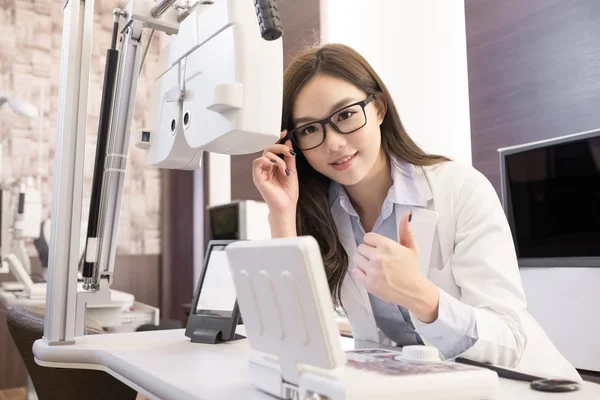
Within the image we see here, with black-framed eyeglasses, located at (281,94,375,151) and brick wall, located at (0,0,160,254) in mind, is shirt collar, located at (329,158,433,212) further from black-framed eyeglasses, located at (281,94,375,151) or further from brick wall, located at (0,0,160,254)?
brick wall, located at (0,0,160,254)

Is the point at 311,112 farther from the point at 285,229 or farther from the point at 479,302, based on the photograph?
the point at 479,302

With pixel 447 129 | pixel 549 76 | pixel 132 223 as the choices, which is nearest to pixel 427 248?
pixel 549 76

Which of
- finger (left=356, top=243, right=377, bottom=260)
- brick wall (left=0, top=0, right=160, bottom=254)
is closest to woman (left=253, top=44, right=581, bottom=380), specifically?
finger (left=356, top=243, right=377, bottom=260)

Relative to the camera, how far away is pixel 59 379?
3.85 ft

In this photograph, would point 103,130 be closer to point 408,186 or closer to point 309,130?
point 309,130

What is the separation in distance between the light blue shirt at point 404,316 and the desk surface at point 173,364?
0.40 ft

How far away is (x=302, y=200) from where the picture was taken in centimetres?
153

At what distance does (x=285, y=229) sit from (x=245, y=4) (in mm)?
618

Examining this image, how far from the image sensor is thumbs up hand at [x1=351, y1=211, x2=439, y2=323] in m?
0.83

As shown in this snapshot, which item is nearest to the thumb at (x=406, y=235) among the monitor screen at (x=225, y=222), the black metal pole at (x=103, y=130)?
the black metal pole at (x=103, y=130)

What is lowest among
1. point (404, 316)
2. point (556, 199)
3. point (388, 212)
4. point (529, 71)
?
point (404, 316)

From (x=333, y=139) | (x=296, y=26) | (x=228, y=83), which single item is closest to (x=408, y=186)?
(x=333, y=139)

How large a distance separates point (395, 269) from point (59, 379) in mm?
767

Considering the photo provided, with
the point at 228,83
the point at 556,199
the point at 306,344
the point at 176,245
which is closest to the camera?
the point at 306,344
